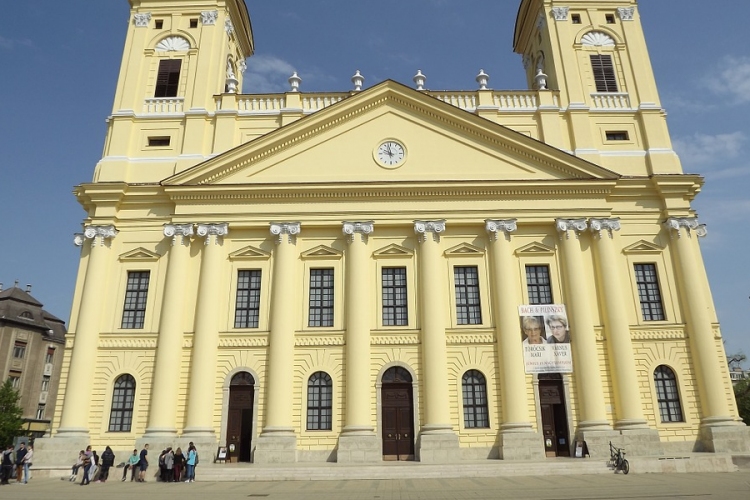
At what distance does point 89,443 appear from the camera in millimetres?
22906

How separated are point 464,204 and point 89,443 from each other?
19059mm

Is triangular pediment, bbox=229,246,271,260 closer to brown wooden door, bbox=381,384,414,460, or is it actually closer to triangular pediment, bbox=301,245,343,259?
triangular pediment, bbox=301,245,343,259

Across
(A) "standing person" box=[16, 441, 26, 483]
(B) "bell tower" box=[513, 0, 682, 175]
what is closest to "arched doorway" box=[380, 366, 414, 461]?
(A) "standing person" box=[16, 441, 26, 483]

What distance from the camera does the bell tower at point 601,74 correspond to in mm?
27906

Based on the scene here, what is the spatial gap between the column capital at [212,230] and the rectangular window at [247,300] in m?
1.96

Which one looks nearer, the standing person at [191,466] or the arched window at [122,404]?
the standing person at [191,466]

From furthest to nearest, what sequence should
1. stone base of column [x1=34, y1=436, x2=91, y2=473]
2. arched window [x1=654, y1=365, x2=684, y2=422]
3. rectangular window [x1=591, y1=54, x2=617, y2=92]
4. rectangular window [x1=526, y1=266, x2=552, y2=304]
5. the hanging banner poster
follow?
rectangular window [x1=591, y1=54, x2=617, y2=92], rectangular window [x1=526, y1=266, x2=552, y2=304], the hanging banner poster, arched window [x1=654, y1=365, x2=684, y2=422], stone base of column [x1=34, y1=436, x2=91, y2=473]

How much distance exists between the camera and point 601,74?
30.0 meters

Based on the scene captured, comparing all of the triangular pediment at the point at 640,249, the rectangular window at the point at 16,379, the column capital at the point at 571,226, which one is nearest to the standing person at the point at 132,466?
the column capital at the point at 571,226

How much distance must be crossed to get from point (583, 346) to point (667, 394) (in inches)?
166

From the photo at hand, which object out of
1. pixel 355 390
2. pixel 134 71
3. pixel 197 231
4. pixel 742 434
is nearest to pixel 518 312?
pixel 355 390

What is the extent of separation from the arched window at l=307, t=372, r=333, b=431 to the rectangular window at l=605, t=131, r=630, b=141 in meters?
18.5

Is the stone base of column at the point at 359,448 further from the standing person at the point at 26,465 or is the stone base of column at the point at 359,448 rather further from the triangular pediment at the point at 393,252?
the standing person at the point at 26,465

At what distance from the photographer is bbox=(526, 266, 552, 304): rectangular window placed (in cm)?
2506
